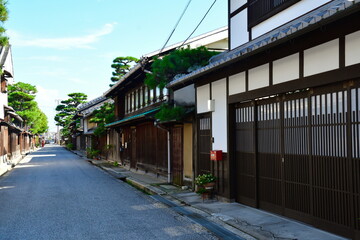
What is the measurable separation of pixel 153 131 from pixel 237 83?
396 inches

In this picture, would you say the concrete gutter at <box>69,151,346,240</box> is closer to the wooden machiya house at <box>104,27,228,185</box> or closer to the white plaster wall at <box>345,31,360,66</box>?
the wooden machiya house at <box>104,27,228,185</box>

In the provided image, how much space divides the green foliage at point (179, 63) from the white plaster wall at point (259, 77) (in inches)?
162

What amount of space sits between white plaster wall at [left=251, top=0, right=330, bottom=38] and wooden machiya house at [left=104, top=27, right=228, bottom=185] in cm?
427

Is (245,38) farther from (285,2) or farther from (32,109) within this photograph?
(32,109)

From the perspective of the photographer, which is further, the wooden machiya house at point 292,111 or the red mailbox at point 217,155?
the red mailbox at point 217,155

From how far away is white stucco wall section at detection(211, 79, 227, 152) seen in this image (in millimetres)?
10617

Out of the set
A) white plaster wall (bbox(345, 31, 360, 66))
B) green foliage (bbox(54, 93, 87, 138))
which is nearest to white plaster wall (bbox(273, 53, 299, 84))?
white plaster wall (bbox(345, 31, 360, 66))

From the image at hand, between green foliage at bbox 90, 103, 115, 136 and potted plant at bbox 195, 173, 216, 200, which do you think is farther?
green foliage at bbox 90, 103, 115, 136

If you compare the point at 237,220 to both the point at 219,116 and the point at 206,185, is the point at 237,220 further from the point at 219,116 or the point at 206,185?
the point at 219,116

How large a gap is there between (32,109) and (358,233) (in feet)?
173

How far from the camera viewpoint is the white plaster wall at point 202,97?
462 inches

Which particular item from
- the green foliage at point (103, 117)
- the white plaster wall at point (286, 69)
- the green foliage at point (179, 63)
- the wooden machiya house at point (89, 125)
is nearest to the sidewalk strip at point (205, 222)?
the white plaster wall at point (286, 69)

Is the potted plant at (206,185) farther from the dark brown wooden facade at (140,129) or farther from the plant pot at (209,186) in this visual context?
the dark brown wooden facade at (140,129)

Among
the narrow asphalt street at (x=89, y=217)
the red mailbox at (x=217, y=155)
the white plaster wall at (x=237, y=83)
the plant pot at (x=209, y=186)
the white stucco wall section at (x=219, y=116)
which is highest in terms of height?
the white plaster wall at (x=237, y=83)
